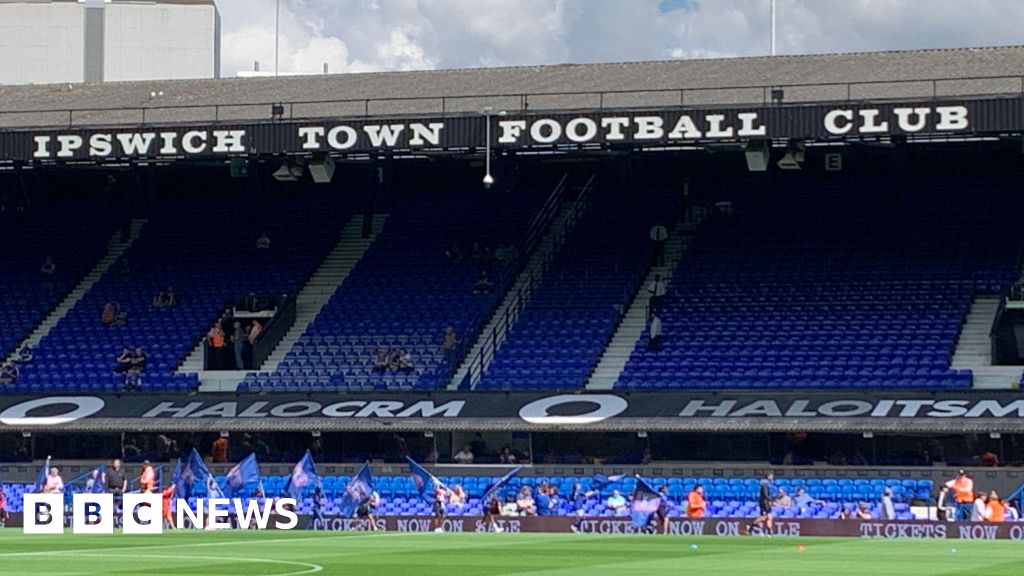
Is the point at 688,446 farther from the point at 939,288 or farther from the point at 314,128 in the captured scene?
the point at 314,128

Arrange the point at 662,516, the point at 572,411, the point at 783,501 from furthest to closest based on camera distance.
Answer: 1. the point at 572,411
2. the point at 783,501
3. the point at 662,516

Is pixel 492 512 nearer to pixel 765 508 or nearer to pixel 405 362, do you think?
pixel 765 508

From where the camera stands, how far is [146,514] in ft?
128

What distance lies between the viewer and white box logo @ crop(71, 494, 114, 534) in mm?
38438

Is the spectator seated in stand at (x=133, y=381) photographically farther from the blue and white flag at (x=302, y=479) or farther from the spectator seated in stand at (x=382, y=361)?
the blue and white flag at (x=302, y=479)

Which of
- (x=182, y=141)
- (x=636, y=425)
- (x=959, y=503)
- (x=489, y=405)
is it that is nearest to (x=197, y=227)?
(x=182, y=141)

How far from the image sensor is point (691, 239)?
52.0m

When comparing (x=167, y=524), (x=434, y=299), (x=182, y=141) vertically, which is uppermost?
(x=182, y=141)

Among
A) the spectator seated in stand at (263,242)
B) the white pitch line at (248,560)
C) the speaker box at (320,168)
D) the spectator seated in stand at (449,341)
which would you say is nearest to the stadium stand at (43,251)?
the spectator seated in stand at (263,242)

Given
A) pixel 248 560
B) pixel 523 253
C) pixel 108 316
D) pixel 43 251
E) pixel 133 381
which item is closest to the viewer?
pixel 248 560

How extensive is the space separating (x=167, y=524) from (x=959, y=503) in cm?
1663

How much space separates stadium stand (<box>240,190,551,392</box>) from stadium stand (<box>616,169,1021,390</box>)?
5.19m

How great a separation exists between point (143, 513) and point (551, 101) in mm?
19132

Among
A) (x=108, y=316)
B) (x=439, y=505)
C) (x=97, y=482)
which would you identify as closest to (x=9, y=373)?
(x=108, y=316)
